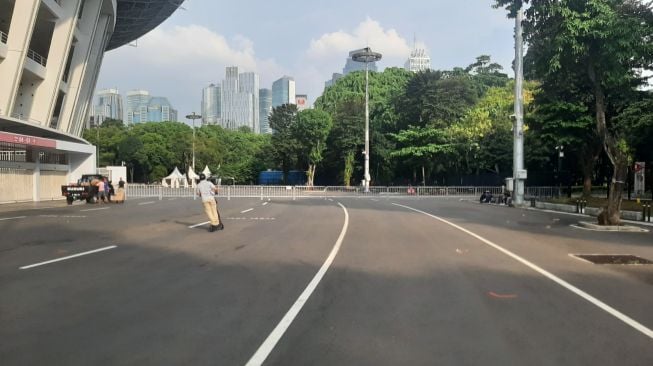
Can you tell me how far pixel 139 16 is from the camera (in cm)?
5731

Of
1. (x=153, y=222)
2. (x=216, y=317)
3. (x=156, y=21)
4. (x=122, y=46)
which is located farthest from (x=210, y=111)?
(x=216, y=317)

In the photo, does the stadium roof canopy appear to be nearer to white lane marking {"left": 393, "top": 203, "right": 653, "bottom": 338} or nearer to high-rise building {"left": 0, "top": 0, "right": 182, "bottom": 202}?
high-rise building {"left": 0, "top": 0, "right": 182, "bottom": 202}

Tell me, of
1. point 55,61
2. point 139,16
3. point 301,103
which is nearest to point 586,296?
point 55,61

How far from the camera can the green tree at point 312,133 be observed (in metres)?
72.4

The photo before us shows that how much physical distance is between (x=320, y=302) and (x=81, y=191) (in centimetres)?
3065

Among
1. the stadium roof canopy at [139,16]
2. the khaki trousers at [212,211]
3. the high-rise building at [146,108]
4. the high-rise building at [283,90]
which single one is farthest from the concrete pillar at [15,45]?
the high-rise building at [283,90]

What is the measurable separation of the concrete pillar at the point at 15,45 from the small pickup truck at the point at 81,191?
5.71m

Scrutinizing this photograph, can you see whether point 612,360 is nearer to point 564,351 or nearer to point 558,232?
point 564,351

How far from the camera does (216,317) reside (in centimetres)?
669

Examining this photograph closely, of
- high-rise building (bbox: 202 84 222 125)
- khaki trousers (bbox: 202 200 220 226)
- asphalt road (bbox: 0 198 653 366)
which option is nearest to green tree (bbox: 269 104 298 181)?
khaki trousers (bbox: 202 200 220 226)

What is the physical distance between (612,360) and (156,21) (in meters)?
60.8

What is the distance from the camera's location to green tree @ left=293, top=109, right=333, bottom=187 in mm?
72375

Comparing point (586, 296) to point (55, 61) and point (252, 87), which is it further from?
point (252, 87)

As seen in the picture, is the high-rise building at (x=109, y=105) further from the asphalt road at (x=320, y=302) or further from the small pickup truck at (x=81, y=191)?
the asphalt road at (x=320, y=302)
